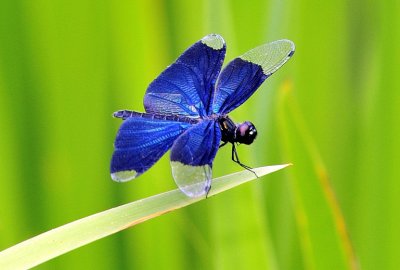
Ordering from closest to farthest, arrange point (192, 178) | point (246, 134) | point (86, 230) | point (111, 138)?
point (86, 230) → point (192, 178) → point (246, 134) → point (111, 138)

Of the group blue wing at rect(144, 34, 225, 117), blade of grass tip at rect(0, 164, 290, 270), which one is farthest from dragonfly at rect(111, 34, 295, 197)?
blade of grass tip at rect(0, 164, 290, 270)

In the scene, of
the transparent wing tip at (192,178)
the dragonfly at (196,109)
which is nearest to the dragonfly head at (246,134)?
the dragonfly at (196,109)

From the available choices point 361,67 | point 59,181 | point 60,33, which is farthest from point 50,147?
point 361,67

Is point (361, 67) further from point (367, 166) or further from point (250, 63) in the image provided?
point (250, 63)

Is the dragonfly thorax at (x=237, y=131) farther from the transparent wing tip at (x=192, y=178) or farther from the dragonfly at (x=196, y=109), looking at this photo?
the transparent wing tip at (x=192, y=178)

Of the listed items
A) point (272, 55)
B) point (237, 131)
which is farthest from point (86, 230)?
point (272, 55)

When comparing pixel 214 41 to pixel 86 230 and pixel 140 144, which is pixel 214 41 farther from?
pixel 86 230

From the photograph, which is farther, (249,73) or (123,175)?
(249,73)
